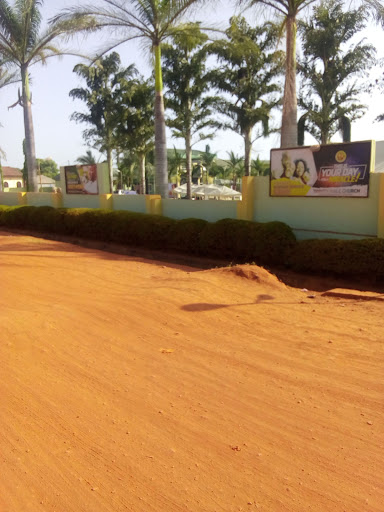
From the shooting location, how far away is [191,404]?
13.8 feet

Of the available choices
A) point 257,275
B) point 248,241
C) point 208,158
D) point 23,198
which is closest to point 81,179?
point 23,198

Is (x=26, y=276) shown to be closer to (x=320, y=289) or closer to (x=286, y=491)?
(x=320, y=289)

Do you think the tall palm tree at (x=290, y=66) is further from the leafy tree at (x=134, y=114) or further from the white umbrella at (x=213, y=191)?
the white umbrella at (x=213, y=191)

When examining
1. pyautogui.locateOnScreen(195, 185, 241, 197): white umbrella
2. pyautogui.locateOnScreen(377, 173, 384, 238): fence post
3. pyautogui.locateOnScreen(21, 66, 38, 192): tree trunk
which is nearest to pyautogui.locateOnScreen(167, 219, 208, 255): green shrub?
pyautogui.locateOnScreen(377, 173, 384, 238): fence post

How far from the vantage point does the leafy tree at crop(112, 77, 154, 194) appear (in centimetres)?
2991

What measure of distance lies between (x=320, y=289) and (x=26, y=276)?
250 inches

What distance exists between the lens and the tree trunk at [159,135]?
1584 cm

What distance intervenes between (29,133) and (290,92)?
1570cm

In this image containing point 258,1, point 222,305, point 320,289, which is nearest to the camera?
point 222,305

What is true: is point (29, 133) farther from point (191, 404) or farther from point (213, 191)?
point (191, 404)

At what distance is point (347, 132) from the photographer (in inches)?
929

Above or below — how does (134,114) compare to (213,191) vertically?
above

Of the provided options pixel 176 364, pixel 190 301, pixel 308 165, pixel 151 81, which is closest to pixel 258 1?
pixel 308 165

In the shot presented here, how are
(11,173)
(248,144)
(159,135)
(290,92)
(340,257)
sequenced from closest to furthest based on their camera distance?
1. (340,257)
2. (290,92)
3. (159,135)
4. (248,144)
5. (11,173)
